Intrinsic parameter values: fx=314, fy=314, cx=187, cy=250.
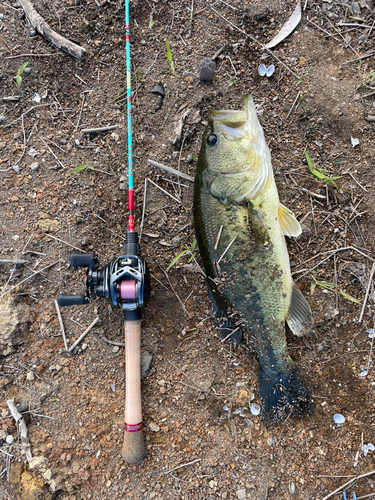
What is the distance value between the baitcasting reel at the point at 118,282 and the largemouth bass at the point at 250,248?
0.59 metres

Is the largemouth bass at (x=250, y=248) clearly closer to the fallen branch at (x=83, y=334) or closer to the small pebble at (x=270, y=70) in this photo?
the small pebble at (x=270, y=70)

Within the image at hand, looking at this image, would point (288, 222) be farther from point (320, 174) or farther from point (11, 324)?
point (11, 324)

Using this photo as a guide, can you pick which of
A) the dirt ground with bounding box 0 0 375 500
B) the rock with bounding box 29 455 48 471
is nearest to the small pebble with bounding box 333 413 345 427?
the dirt ground with bounding box 0 0 375 500

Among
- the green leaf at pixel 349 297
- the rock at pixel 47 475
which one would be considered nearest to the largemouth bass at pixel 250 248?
the green leaf at pixel 349 297

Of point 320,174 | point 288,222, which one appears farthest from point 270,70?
point 288,222

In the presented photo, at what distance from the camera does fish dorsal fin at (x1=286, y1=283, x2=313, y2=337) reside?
2.62m

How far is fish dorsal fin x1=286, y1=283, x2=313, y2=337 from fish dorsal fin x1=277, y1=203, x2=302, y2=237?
1.49 feet

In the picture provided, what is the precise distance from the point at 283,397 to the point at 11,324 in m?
2.36

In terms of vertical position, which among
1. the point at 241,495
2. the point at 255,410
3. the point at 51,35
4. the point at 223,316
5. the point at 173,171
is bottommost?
the point at 241,495

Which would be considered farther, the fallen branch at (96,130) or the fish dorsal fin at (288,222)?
the fallen branch at (96,130)

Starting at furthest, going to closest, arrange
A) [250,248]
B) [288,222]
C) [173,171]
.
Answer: [173,171]
[288,222]
[250,248]

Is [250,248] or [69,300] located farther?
[250,248]

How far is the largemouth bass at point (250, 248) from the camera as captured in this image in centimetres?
253

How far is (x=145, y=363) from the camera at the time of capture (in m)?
2.69
